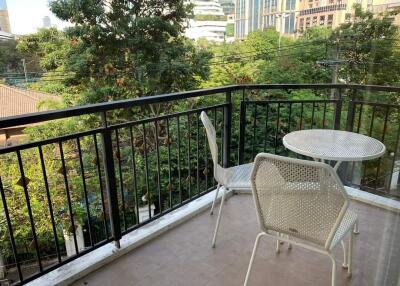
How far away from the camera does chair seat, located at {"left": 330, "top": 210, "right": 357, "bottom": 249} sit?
1.22 metres

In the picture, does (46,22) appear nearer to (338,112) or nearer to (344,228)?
(338,112)

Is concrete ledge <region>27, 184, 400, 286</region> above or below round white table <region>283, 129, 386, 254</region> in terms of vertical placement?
below

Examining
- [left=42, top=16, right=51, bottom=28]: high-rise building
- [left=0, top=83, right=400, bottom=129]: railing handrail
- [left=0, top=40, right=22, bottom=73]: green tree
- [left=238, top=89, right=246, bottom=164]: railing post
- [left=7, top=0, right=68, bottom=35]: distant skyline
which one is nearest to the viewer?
[left=0, top=83, right=400, bottom=129]: railing handrail

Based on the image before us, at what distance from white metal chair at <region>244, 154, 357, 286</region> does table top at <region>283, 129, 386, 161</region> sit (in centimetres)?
35

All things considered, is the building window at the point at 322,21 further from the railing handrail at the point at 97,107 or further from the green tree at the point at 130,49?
the green tree at the point at 130,49

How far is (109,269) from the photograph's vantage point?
1699mm

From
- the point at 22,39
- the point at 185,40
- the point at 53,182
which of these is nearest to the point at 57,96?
the point at 22,39

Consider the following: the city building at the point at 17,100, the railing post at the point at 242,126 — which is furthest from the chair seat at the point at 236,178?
the city building at the point at 17,100

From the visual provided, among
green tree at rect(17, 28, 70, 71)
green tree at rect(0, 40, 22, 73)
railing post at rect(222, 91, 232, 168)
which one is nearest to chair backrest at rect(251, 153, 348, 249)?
railing post at rect(222, 91, 232, 168)

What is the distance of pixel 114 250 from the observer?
71.1 inches

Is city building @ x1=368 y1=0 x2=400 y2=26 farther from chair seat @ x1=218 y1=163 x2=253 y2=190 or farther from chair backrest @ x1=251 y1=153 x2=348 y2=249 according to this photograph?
chair seat @ x1=218 y1=163 x2=253 y2=190

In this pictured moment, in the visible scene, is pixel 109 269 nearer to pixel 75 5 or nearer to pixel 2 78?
pixel 2 78

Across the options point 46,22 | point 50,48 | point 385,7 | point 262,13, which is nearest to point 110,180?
point 385,7

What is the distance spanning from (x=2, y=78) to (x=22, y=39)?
1.14 meters
